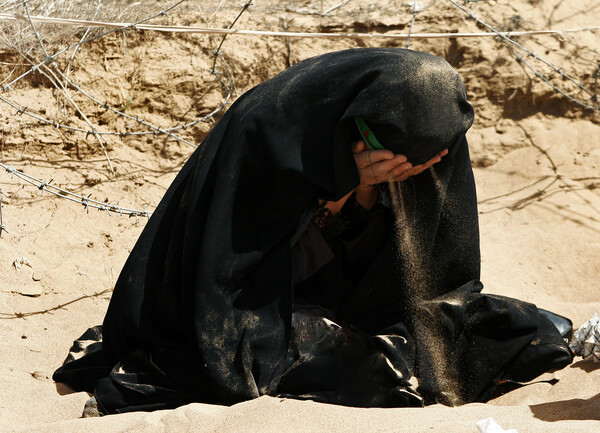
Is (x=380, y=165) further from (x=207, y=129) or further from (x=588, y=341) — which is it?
(x=207, y=129)

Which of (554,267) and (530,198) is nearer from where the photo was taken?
(554,267)

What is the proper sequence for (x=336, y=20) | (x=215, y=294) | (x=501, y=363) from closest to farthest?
(x=215, y=294) < (x=501, y=363) < (x=336, y=20)

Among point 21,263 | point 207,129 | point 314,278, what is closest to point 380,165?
point 314,278

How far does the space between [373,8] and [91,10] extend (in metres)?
1.95

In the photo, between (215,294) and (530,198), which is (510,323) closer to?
(215,294)

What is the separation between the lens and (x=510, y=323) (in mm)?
3074

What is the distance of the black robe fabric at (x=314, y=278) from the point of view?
277 cm

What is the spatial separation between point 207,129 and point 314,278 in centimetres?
259

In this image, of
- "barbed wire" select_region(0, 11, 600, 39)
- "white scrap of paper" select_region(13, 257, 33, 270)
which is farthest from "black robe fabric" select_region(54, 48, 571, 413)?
"barbed wire" select_region(0, 11, 600, 39)

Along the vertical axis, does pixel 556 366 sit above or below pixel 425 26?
below

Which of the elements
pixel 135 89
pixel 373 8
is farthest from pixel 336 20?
pixel 135 89

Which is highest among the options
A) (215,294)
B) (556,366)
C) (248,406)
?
(215,294)

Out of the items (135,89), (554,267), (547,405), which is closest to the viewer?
(547,405)

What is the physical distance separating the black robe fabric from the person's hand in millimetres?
46
